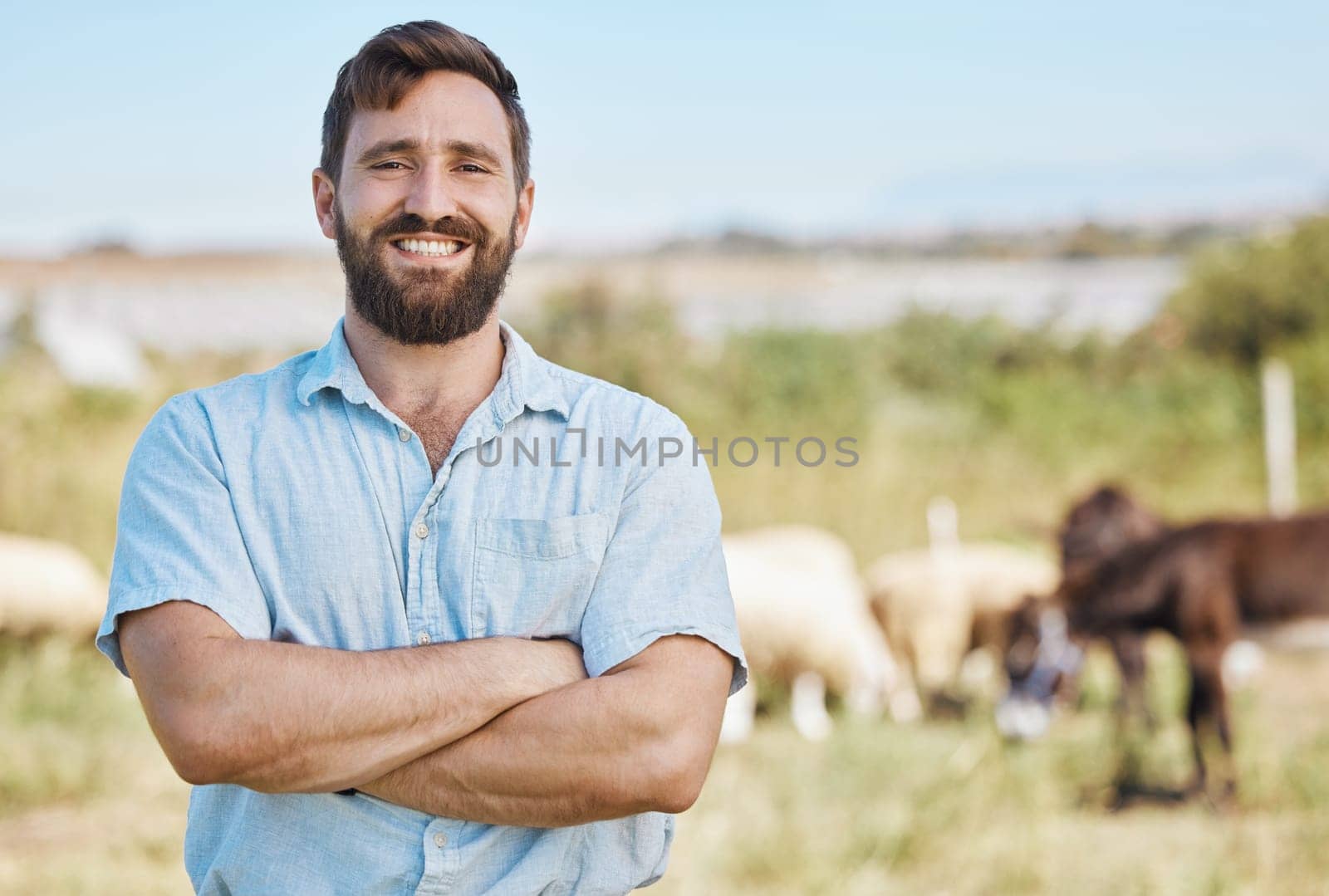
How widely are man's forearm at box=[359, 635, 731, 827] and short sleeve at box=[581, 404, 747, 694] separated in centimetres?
7

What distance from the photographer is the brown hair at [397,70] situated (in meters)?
2.13

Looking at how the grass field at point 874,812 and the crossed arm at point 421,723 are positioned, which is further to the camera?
the grass field at point 874,812

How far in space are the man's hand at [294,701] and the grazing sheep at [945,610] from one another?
8.55 metres

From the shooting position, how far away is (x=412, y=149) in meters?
2.14

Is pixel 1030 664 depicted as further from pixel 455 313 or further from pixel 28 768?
pixel 455 313

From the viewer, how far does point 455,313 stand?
7.05ft

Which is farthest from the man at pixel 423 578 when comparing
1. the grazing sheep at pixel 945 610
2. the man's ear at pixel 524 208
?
the grazing sheep at pixel 945 610

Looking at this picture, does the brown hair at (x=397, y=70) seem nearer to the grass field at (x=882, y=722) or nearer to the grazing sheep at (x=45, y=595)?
the grass field at (x=882, y=722)

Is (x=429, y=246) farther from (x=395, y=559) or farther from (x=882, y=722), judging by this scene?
(x=882, y=722)

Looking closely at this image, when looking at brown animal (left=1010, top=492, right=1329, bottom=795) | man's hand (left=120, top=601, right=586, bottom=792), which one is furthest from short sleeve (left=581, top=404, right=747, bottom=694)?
brown animal (left=1010, top=492, right=1329, bottom=795)

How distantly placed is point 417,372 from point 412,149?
1.15 feet

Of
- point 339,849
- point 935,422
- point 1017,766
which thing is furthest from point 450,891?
point 935,422

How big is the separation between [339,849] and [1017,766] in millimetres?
5382

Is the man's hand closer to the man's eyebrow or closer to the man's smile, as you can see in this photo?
the man's smile
